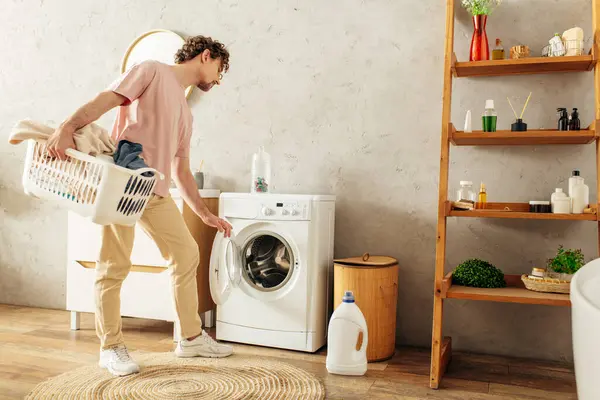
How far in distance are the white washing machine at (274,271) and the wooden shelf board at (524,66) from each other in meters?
0.90

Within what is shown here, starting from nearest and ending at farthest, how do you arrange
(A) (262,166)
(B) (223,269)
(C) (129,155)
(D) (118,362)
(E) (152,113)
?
(C) (129,155), (E) (152,113), (D) (118,362), (B) (223,269), (A) (262,166)

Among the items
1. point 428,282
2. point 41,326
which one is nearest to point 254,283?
point 428,282

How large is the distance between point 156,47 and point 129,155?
175cm

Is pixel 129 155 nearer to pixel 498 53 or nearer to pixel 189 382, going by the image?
pixel 189 382

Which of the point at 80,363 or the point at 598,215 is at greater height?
the point at 598,215

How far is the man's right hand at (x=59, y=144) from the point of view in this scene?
6.09 feet

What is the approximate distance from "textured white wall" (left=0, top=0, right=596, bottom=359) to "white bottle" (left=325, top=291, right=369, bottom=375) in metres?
0.60

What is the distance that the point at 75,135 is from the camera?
190 centimetres

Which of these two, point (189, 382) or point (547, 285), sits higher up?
point (547, 285)

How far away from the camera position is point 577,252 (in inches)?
97.0

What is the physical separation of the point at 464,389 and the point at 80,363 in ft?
5.31

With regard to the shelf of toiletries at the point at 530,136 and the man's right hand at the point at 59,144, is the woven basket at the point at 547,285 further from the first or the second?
the man's right hand at the point at 59,144

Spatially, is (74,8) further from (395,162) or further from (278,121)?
(395,162)

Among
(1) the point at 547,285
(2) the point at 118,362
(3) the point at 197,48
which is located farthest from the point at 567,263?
(2) the point at 118,362
